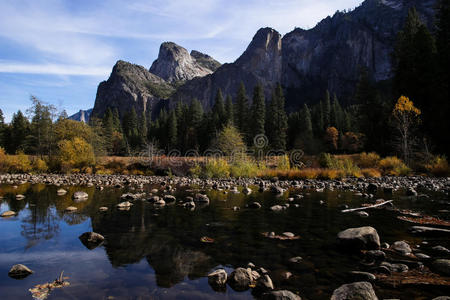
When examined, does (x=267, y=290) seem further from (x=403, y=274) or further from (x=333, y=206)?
(x=333, y=206)

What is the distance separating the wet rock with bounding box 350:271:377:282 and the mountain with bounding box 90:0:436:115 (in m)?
153

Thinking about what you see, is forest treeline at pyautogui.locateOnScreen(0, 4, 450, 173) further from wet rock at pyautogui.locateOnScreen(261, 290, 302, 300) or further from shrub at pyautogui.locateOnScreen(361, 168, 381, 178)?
wet rock at pyautogui.locateOnScreen(261, 290, 302, 300)

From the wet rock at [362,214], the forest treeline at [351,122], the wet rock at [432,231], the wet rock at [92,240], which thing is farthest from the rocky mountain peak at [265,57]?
the wet rock at [92,240]

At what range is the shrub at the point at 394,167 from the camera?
2167 cm

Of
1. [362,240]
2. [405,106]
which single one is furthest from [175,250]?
[405,106]

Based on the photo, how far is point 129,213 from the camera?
8.24m

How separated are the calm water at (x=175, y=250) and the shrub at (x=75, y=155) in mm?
24267

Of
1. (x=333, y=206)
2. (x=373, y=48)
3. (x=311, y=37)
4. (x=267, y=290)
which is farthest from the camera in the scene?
(x=311, y=37)

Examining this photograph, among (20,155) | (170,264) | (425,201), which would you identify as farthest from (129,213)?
(20,155)

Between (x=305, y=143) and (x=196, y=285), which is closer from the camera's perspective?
(x=196, y=285)

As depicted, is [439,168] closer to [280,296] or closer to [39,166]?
[280,296]

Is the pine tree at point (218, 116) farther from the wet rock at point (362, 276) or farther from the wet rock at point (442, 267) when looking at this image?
the wet rock at point (362, 276)

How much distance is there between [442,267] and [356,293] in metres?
1.90

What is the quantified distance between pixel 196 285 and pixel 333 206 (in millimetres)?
7354
